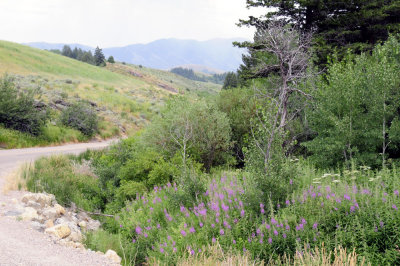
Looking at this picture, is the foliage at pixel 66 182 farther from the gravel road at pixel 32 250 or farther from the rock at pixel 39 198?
the gravel road at pixel 32 250

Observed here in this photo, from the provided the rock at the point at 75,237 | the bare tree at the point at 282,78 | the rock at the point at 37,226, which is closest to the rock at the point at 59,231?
the rock at the point at 75,237

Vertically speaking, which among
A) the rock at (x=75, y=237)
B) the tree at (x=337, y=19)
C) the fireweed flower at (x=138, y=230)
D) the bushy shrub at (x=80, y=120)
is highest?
the tree at (x=337, y=19)

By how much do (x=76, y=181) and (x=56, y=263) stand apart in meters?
6.48

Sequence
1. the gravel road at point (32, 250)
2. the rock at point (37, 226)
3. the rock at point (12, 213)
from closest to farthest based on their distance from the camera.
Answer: the gravel road at point (32, 250) → the rock at point (37, 226) → the rock at point (12, 213)

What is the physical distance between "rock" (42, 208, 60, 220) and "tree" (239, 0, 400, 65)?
43.5 ft

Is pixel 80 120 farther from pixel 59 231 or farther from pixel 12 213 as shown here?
pixel 59 231

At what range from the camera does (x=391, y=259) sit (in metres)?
4.57

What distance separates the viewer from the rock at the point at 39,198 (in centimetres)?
766

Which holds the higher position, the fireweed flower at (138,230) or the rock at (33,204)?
the rock at (33,204)

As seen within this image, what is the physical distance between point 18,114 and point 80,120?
4.50m

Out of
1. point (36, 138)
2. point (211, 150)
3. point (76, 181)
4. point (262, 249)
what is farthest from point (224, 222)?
point (36, 138)

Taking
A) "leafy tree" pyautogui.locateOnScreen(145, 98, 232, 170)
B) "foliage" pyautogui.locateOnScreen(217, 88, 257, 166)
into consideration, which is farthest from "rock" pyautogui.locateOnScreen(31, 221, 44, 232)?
"foliage" pyautogui.locateOnScreen(217, 88, 257, 166)

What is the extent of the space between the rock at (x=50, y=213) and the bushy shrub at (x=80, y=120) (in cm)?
1364

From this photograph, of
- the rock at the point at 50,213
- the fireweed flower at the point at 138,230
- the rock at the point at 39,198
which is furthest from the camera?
the rock at the point at 39,198
